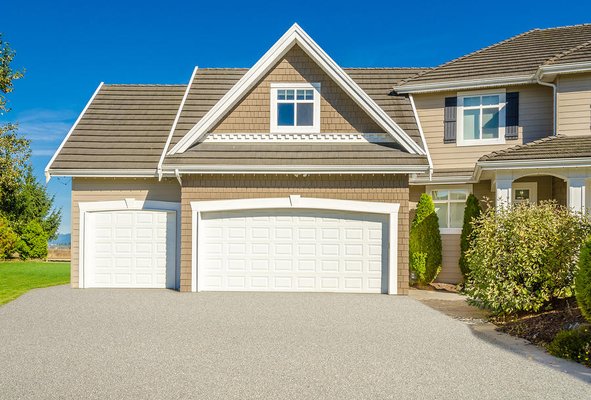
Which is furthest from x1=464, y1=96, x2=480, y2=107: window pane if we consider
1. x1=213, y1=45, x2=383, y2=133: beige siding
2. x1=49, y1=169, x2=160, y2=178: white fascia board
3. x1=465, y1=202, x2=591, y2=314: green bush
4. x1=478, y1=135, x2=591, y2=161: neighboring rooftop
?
x1=49, y1=169, x2=160, y2=178: white fascia board

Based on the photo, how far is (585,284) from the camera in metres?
7.68

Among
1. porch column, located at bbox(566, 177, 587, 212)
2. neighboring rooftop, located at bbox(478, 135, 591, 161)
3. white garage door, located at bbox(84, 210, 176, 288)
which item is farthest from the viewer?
white garage door, located at bbox(84, 210, 176, 288)

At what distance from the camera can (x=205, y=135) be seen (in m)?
14.0

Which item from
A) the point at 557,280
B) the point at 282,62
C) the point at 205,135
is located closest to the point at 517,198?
the point at 557,280

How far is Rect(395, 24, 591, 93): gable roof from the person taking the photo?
1577 cm

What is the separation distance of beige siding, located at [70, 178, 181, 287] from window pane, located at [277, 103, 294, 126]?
3383 mm

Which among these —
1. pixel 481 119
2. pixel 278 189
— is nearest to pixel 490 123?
pixel 481 119

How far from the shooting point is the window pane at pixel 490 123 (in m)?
16.1

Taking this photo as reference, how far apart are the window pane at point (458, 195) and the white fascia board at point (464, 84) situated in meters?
3.20

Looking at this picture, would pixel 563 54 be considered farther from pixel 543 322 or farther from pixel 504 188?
pixel 543 322

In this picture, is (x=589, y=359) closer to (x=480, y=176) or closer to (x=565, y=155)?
(x=565, y=155)

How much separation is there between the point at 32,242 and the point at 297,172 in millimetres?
22216

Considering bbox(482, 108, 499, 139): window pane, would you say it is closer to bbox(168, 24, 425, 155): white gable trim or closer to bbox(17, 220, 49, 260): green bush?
bbox(168, 24, 425, 155): white gable trim

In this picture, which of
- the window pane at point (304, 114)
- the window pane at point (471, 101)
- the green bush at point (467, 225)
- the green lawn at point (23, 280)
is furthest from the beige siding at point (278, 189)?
the window pane at point (471, 101)
